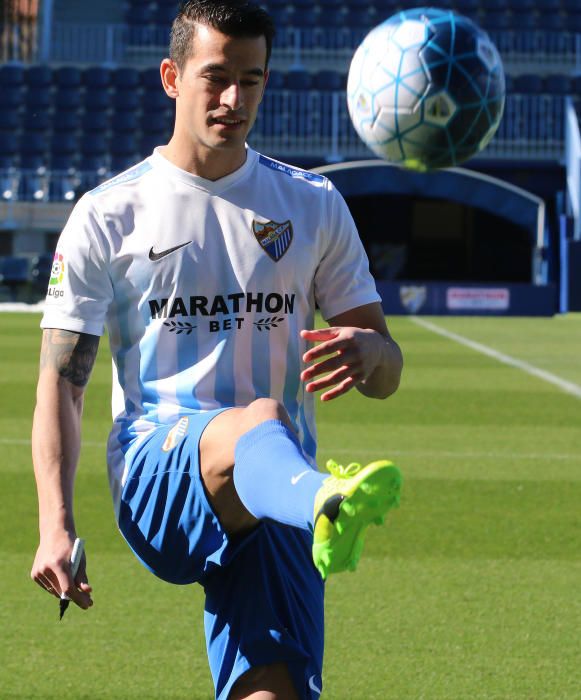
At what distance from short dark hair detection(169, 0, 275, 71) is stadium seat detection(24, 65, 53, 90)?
2682 centimetres

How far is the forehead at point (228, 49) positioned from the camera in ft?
8.68

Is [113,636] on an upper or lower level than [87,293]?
lower

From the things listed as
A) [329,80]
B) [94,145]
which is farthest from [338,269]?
[329,80]

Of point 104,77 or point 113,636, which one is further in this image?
point 104,77

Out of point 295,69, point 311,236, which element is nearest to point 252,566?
point 311,236

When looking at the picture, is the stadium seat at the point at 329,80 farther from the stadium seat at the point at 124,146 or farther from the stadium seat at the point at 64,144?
the stadium seat at the point at 64,144

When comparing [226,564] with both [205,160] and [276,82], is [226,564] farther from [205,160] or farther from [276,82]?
[276,82]

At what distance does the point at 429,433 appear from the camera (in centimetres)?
934

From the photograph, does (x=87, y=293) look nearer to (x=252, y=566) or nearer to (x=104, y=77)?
(x=252, y=566)

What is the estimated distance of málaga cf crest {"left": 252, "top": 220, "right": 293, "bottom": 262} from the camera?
2795 millimetres

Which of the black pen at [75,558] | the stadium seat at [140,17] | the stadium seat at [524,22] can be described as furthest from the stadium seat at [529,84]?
the black pen at [75,558]

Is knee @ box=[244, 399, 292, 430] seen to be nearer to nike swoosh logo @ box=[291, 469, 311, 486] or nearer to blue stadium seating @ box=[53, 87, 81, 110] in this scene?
nike swoosh logo @ box=[291, 469, 311, 486]

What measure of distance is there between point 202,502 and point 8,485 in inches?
192

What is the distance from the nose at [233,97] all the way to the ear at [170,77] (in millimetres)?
174
